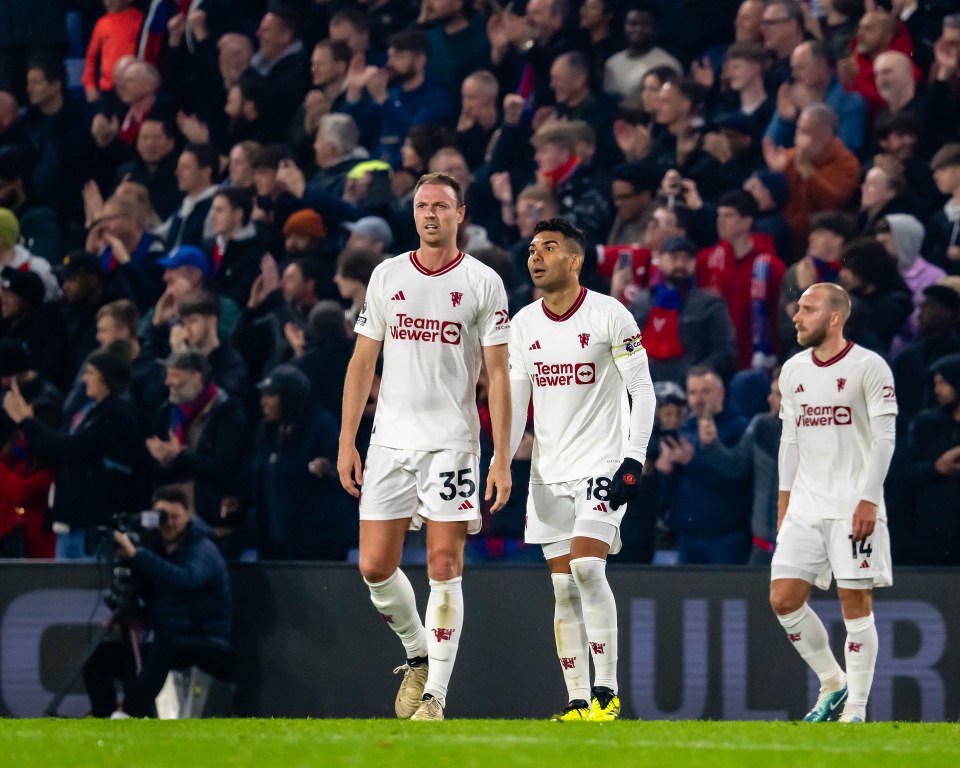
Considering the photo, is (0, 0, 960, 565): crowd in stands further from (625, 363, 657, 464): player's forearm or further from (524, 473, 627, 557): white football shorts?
(625, 363, 657, 464): player's forearm

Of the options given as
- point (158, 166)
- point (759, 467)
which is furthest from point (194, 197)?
point (759, 467)

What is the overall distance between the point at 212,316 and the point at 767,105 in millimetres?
4385

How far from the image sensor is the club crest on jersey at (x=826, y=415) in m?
8.67

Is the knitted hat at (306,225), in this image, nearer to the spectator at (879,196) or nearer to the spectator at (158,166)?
the spectator at (158,166)

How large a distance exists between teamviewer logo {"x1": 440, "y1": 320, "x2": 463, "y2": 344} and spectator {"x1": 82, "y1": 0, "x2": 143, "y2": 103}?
7570mm

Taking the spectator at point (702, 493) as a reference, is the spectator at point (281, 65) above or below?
above

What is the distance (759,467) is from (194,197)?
5235 millimetres

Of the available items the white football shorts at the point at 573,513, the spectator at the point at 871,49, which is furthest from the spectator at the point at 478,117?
the white football shorts at the point at 573,513

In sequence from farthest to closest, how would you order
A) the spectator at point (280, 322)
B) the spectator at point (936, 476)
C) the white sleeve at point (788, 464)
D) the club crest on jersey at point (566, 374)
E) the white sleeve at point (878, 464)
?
the spectator at point (280, 322)
the spectator at point (936, 476)
the white sleeve at point (788, 464)
the white sleeve at point (878, 464)
the club crest on jersey at point (566, 374)

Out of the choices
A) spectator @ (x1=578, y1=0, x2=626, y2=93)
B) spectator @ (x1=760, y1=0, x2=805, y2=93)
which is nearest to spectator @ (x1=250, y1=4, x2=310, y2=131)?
spectator @ (x1=578, y1=0, x2=626, y2=93)

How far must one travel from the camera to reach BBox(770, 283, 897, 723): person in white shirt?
8.54 m

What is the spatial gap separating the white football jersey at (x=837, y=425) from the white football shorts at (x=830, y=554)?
0.07 metres

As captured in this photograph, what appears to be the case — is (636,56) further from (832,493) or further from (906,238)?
(832,493)

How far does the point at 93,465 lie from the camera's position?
34.8 ft
